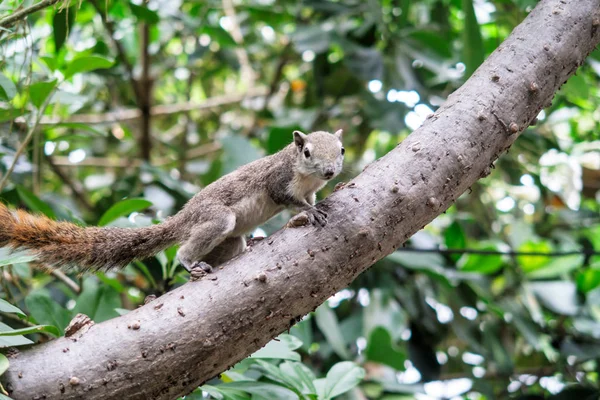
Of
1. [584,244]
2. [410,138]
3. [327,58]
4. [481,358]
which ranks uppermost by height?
[410,138]

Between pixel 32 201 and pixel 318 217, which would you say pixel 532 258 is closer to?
pixel 318 217

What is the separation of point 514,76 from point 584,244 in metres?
2.02

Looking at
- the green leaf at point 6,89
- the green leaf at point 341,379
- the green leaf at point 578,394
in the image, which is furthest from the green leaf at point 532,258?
the green leaf at point 6,89

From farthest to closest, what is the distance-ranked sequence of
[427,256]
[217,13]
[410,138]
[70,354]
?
[217,13] → [427,256] → [410,138] → [70,354]

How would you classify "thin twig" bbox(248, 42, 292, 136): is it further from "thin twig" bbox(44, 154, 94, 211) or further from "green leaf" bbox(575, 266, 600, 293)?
"green leaf" bbox(575, 266, 600, 293)

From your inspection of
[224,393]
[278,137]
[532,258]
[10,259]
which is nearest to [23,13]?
[10,259]

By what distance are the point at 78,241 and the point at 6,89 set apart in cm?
49

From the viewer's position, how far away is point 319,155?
2.16m

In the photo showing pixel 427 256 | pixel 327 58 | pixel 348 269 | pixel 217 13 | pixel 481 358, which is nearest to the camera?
pixel 348 269

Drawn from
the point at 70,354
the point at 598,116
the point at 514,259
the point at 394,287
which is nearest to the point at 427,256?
the point at 394,287

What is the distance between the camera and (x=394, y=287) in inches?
120

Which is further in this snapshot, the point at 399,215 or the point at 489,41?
the point at 489,41

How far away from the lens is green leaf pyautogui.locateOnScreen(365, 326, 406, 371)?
96.2 inches

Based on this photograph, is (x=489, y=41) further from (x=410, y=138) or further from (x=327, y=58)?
(x=410, y=138)
